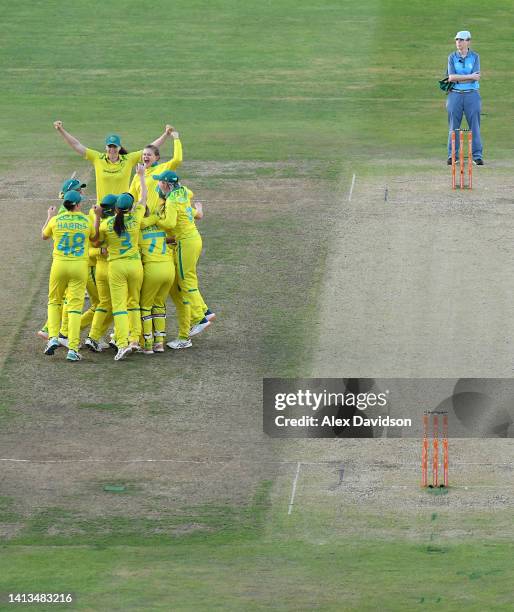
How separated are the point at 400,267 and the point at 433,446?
627 cm

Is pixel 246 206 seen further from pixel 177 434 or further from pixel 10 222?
pixel 177 434

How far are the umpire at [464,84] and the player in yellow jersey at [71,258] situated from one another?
9.38m

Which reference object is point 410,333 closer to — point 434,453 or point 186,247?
point 186,247

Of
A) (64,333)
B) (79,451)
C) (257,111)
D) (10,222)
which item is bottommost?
(79,451)

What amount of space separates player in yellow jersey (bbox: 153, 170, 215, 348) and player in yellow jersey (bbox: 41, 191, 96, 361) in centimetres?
106

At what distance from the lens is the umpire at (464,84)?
26562 mm

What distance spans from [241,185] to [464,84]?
4.01m

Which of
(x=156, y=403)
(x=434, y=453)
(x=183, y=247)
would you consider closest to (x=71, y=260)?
(x=183, y=247)

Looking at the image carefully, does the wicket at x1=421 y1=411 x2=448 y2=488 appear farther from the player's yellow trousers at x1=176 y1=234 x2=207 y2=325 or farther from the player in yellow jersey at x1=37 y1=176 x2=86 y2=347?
the player in yellow jersey at x1=37 y1=176 x2=86 y2=347

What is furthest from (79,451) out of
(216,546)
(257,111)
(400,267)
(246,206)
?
(257,111)

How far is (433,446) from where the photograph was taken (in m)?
16.6

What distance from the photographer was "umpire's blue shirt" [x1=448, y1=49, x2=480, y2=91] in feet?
87.1

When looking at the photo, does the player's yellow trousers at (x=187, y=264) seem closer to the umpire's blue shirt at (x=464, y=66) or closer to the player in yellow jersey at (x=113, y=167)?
the player in yellow jersey at (x=113, y=167)

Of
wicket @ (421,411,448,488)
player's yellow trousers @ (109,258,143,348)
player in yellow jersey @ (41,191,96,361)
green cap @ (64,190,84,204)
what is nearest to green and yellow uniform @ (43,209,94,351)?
player in yellow jersey @ (41,191,96,361)
